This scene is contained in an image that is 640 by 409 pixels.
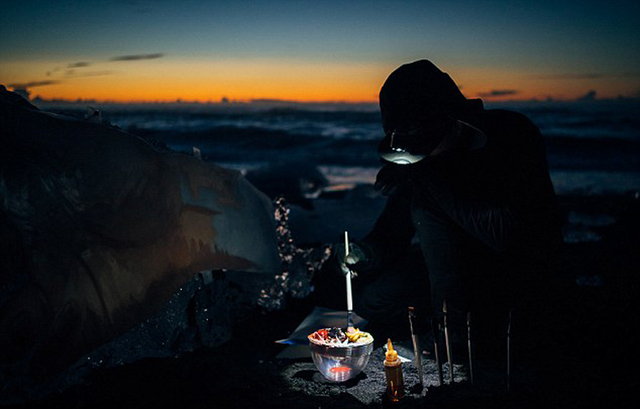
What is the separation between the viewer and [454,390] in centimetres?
278

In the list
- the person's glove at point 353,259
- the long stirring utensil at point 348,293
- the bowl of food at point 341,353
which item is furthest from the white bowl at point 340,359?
the person's glove at point 353,259

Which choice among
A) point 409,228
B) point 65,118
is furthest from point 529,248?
point 65,118

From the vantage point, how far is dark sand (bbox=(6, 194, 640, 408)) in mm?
2779

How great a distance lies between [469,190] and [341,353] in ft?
3.45

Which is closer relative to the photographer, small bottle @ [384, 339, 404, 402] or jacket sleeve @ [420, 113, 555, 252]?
small bottle @ [384, 339, 404, 402]

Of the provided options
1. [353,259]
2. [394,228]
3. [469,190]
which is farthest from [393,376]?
[394,228]

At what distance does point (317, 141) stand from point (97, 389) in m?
19.6

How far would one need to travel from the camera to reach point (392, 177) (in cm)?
329

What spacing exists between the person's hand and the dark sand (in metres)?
0.96

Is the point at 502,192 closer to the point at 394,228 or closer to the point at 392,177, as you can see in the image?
the point at 392,177

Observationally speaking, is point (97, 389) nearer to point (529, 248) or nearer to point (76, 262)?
point (76, 262)

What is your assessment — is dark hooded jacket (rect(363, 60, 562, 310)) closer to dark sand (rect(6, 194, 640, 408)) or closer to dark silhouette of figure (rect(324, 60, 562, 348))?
dark silhouette of figure (rect(324, 60, 562, 348))

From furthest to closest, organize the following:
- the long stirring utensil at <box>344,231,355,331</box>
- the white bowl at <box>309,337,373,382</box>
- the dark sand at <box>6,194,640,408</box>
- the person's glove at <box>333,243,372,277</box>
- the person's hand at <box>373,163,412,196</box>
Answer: the person's glove at <box>333,243,372,277</box> → the person's hand at <box>373,163,412,196</box> → the long stirring utensil at <box>344,231,355,331</box> → the white bowl at <box>309,337,373,382</box> → the dark sand at <box>6,194,640,408</box>

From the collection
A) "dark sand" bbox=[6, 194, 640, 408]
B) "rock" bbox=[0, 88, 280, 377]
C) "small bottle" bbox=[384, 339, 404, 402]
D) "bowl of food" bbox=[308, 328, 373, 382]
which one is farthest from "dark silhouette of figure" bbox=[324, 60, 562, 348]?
"rock" bbox=[0, 88, 280, 377]
